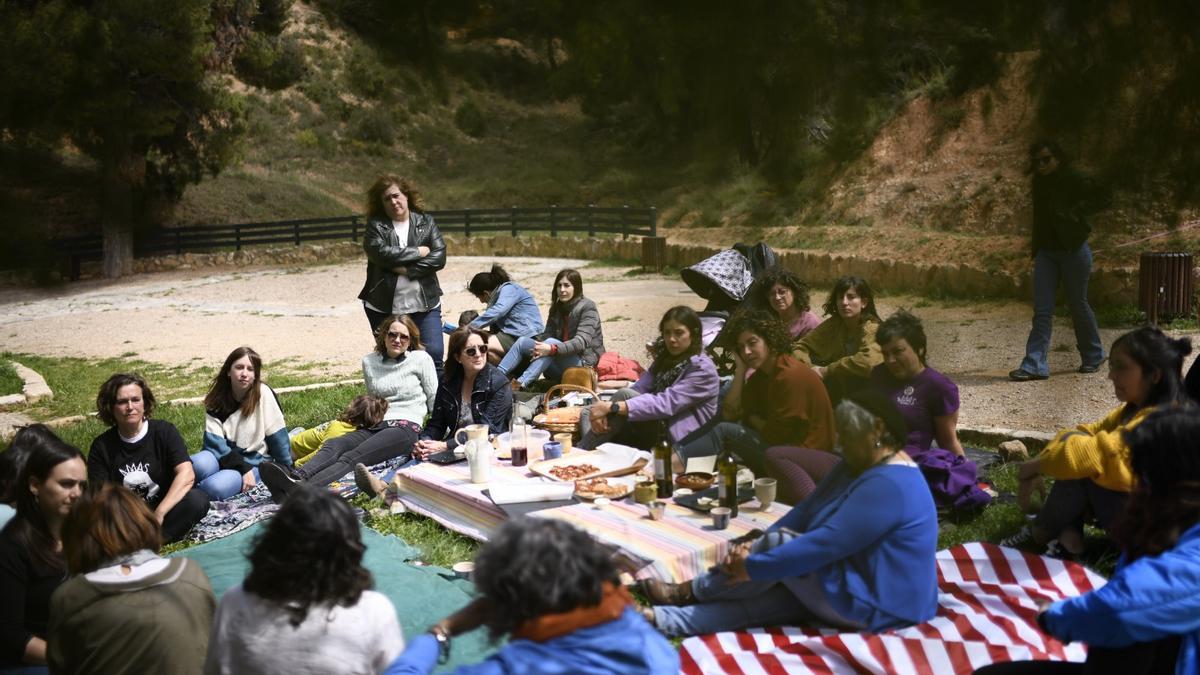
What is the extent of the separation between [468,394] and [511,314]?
2.22 meters

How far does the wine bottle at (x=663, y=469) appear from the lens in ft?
13.0

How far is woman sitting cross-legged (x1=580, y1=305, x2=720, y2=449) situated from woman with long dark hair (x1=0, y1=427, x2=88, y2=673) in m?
2.21

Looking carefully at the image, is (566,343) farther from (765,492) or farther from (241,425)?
Result: (765,492)

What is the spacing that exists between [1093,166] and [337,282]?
17022 millimetres

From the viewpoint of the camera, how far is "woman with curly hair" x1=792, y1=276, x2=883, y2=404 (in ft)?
16.5

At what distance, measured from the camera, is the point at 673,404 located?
4.80 meters

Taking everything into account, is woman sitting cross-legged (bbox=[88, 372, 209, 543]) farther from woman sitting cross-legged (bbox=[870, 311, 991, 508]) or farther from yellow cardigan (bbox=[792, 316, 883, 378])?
woman sitting cross-legged (bbox=[870, 311, 991, 508])

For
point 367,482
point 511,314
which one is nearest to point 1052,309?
point 511,314

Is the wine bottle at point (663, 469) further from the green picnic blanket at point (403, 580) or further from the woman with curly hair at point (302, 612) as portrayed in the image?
the woman with curly hair at point (302, 612)

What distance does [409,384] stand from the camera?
18.4 ft

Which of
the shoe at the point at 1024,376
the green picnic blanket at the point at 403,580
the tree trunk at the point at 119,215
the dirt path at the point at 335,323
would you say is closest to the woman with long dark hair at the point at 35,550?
the green picnic blanket at the point at 403,580

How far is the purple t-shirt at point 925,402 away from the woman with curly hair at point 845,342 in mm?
440

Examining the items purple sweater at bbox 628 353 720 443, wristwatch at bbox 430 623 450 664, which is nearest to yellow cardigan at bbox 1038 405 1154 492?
purple sweater at bbox 628 353 720 443

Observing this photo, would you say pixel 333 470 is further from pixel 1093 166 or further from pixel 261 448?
pixel 1093 166
